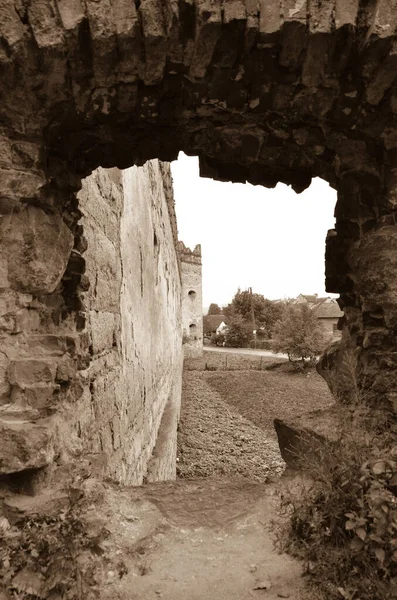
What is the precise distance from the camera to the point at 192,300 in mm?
26906

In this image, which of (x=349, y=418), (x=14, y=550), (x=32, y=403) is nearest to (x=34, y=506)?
(x=14, y=550)

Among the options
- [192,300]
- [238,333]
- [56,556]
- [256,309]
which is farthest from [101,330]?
[256,309]

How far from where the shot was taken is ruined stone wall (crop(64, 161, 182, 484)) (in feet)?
9.13

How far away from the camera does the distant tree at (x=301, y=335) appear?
18.2 metres

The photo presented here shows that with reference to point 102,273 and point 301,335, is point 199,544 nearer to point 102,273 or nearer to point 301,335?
point 102,273

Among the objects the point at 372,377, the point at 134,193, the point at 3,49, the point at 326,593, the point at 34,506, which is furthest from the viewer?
the point at 134,193

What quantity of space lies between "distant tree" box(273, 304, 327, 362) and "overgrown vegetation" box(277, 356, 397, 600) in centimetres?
1666

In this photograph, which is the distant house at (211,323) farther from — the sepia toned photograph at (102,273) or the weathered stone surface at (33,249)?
the weathered stone surface at (33,249)

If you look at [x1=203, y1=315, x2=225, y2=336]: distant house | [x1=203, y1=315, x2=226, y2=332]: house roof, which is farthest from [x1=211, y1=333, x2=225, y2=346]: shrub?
[x1=203, y1=315, x2=226, y2=332]: house roof

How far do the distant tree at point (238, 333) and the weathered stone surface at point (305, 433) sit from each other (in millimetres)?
31392

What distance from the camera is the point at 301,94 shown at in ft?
6.73

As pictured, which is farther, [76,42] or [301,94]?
[301,94]

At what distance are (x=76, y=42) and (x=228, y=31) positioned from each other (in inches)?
25.4

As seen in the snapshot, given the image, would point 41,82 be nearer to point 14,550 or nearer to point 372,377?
point 14,550
